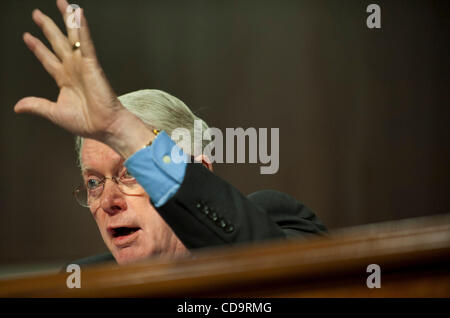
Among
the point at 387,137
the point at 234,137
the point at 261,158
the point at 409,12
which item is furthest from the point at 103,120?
the point at 409,12

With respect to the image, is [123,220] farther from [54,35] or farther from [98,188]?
[54,35]

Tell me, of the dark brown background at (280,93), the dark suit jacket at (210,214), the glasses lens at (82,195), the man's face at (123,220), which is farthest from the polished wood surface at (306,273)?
the dark brown background at (280,93)

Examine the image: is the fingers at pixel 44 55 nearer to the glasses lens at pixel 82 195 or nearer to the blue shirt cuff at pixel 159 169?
the blue shirt cuff at pixel 159 169

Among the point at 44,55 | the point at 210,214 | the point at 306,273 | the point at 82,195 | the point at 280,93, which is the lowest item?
the point at 306,273

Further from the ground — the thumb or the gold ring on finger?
the gold ring on finger

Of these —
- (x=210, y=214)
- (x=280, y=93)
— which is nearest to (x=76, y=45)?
(x=210, y=214)

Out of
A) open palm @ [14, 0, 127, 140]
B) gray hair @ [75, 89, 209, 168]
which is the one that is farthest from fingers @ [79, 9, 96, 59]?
gray hair @ [75, 89, 209, 168]

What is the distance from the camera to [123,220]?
1321 millimetres

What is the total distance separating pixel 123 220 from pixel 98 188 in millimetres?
108

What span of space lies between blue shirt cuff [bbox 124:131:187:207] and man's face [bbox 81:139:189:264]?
0.42m

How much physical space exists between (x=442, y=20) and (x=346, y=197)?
2.62 feet

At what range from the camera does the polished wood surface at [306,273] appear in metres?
0.43

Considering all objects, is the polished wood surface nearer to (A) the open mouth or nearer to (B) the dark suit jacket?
(B) the dark suit jacket

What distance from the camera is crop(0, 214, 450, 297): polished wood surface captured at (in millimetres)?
427
